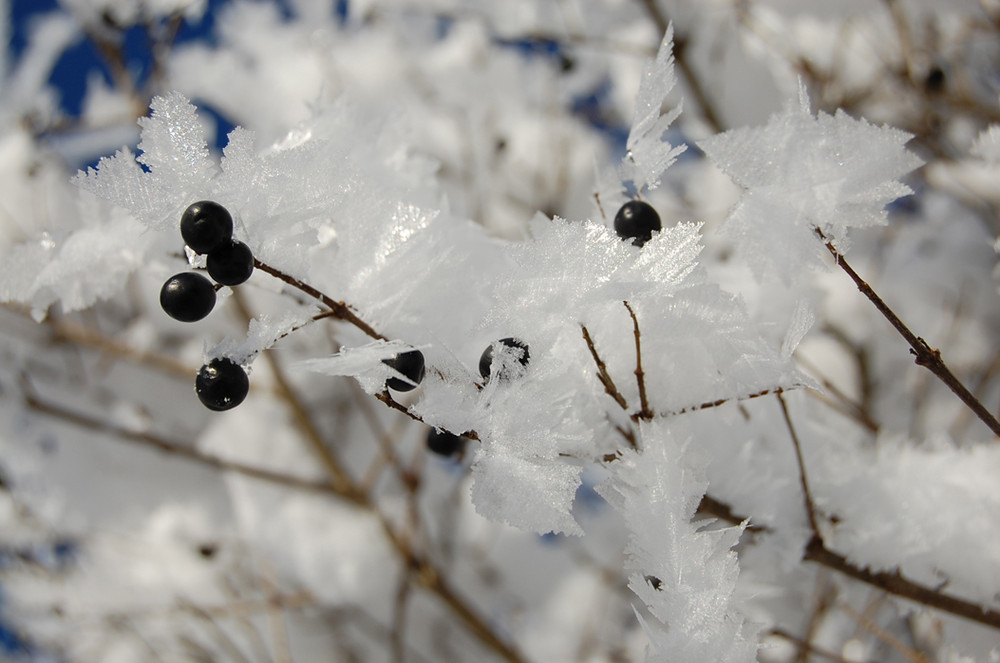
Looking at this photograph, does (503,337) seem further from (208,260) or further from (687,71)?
(687,71)

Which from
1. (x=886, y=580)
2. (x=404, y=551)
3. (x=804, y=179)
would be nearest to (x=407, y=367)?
(x=804, y=179)

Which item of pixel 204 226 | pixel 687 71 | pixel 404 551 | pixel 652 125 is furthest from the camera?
pixel 687 71

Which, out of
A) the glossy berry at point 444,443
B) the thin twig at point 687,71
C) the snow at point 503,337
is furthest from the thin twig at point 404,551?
the thin twig at point 687,71

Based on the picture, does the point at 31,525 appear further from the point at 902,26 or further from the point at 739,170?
the point at 902,26

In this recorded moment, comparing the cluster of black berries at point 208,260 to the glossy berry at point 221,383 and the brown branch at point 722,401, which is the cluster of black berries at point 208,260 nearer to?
the glossy berry at point 221,383

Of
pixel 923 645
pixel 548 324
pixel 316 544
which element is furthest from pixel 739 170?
pixel 316 544

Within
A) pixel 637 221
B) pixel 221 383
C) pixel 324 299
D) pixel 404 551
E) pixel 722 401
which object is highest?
pixel 637 221
